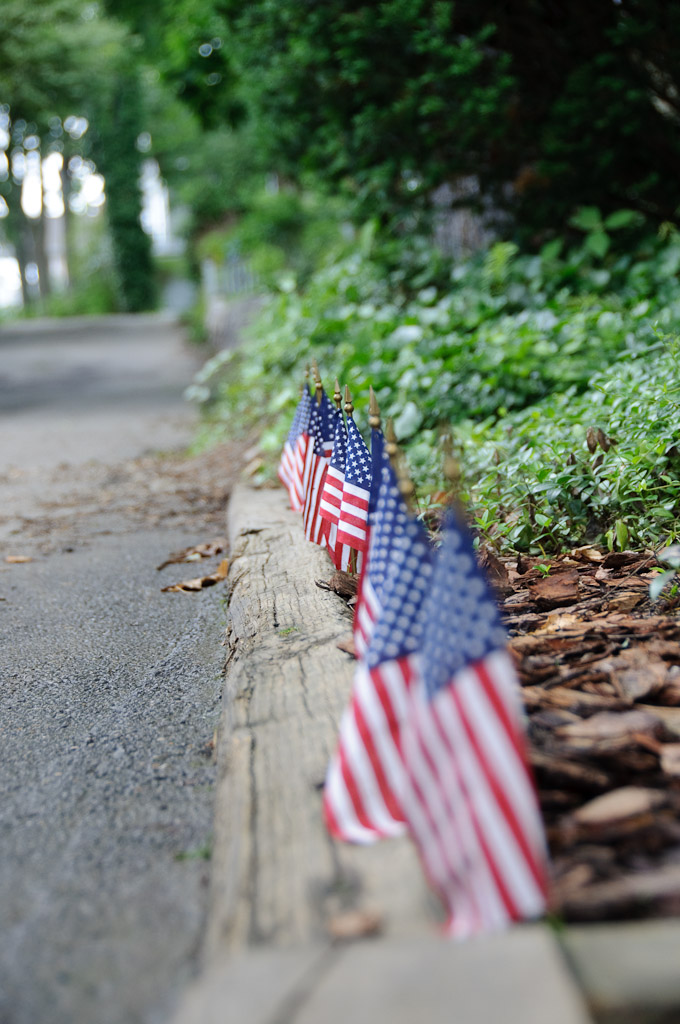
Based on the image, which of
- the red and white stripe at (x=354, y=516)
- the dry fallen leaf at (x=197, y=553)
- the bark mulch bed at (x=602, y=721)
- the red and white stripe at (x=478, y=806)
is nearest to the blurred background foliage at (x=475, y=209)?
the bark mulch bed at (x=602, y=721)

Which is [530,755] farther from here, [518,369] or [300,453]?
[518,369]

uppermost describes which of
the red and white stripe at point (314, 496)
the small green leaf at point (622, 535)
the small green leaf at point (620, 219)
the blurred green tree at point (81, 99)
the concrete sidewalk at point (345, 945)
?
the blurred green tree at point (81, 99)

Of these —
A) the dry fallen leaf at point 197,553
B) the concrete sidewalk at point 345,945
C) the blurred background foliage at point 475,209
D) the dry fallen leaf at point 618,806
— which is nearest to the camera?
the concrete sidewalk at point 345,945

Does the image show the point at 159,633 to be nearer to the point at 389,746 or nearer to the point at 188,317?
the point at 389,746

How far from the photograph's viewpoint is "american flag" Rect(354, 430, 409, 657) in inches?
80.8

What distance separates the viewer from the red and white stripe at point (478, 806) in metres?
1.52

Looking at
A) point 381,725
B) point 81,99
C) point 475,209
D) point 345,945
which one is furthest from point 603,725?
point 81,99

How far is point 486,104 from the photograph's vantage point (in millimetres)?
6996

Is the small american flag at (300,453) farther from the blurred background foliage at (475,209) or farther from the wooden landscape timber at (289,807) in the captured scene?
the wooden landscape timber at (289,807)

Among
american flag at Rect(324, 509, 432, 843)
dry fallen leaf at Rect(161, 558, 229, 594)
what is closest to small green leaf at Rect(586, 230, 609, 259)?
dry fallen leaf at Rect(161, 558, 229, 594)

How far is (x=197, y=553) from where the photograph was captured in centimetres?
487

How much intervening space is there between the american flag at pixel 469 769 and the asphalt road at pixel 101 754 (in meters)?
0.55

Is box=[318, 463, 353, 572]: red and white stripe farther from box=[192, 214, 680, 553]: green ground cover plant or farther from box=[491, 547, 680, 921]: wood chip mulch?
box=[192, 214, 680, 553]: green ground cover plant

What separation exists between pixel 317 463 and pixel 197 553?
1346mm
